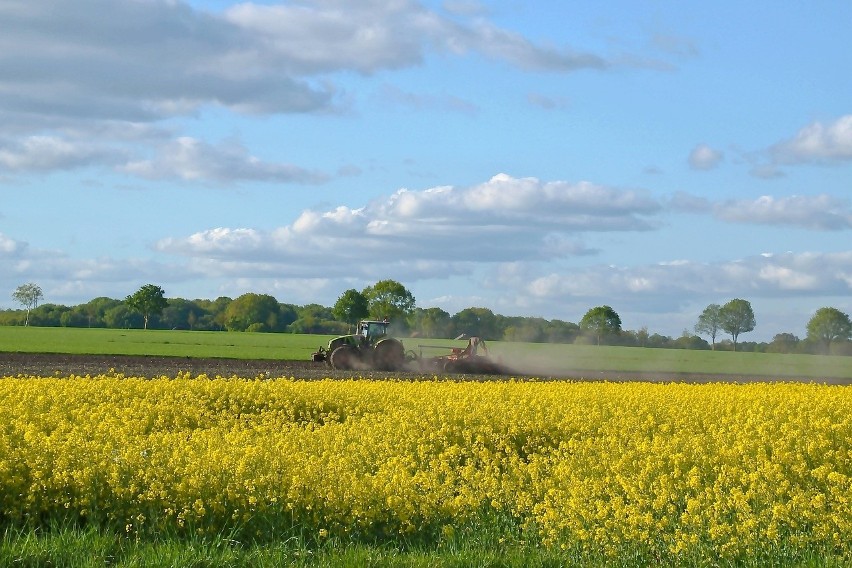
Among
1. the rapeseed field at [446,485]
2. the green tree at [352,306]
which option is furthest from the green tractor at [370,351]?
the green tree at [352,306]

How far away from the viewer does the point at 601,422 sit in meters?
16.1

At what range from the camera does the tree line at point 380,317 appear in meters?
68.8

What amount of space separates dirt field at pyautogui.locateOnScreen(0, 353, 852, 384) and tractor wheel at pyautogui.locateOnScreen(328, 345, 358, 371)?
54 cm

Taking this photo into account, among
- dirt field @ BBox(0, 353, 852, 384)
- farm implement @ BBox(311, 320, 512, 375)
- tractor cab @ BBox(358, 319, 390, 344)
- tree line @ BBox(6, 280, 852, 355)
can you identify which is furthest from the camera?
tree line @ BBox(6, 280, 852, 355)

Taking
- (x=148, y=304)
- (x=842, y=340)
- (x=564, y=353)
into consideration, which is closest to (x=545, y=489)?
(x=564, y=353)

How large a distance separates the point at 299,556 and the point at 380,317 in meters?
67.5

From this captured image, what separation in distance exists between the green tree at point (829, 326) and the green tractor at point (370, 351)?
186 feet

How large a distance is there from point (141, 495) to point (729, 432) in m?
8.16

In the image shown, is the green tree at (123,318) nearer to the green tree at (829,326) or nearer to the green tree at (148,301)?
the green tree at (148,301)

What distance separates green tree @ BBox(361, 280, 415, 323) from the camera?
76.9 metres

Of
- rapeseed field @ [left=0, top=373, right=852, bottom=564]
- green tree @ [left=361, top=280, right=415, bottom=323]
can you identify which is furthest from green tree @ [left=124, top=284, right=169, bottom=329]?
rapeseed field @ [left=0, top=373, right=852, bottom=564]

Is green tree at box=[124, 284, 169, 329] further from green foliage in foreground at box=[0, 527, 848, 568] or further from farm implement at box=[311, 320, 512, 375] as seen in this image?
green foliage in foreground at box=[0, 527, 848, 568]

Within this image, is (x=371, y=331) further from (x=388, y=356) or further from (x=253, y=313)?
(x=253, y=313)

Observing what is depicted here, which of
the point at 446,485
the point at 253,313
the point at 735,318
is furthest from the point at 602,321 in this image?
the point at 446,485
